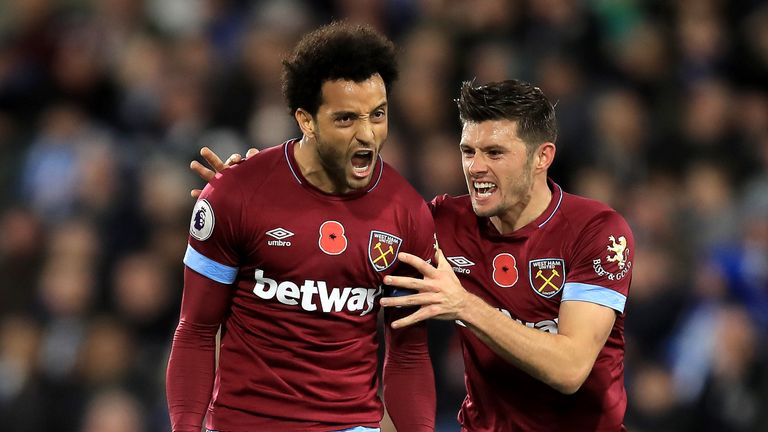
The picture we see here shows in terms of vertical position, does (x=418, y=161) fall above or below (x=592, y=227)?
below

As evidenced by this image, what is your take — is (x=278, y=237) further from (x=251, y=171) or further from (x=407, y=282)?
(x=407, y=282)

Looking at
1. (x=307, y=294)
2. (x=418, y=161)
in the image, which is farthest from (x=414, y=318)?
(x=418, y=161)

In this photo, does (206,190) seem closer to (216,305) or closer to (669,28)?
(216,305)

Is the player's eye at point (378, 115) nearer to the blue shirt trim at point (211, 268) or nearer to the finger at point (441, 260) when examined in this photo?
the finger at point (441, 260)

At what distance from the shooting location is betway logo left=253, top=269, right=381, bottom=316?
398 cm

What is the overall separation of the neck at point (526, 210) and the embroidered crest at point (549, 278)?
0.64ft

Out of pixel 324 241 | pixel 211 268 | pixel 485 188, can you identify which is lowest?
pixel 211 268

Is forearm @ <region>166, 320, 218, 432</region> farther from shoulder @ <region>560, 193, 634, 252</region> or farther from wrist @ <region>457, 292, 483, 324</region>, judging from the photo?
shoulder @ <region>560, 193, 634, 252</region>

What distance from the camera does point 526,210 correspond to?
451 cm

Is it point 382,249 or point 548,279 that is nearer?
point 382,249

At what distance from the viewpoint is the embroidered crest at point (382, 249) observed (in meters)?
4.04

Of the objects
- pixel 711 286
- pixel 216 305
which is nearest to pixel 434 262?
pixel 216 305

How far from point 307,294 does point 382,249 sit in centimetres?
29

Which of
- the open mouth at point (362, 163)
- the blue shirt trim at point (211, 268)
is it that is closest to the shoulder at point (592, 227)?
the open mouth at point (362, 163)
